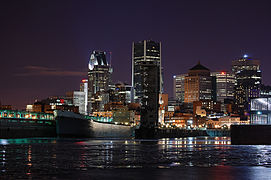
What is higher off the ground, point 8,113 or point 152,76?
point 152,76

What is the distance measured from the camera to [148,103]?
185250 millimetres

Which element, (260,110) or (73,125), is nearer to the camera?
(260,110)

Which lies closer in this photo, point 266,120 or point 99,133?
point 266,120

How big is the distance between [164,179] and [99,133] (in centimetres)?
17028

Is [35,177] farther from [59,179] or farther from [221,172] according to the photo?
[221,172]

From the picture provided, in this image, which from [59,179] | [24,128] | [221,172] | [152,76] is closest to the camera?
[59,179]

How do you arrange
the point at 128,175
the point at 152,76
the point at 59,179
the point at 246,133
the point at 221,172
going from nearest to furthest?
the point at 59,179
the point at 128,175
the point at 221,172
the point at 246,133
the point at 152,76

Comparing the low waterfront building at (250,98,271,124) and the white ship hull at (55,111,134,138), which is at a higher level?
the low waterfront building at (250,98,271,124)

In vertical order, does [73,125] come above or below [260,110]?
below

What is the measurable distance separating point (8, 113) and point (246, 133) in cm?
10534

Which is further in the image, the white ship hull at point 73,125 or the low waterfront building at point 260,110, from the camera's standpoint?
the white ship hull at point 73,125

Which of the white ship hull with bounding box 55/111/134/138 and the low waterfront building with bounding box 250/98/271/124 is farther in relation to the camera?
the white ship hull with bounding box 55/111/134/138

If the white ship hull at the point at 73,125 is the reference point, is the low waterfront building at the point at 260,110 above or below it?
above

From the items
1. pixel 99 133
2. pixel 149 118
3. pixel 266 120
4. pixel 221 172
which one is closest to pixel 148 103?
pixel 149 118
